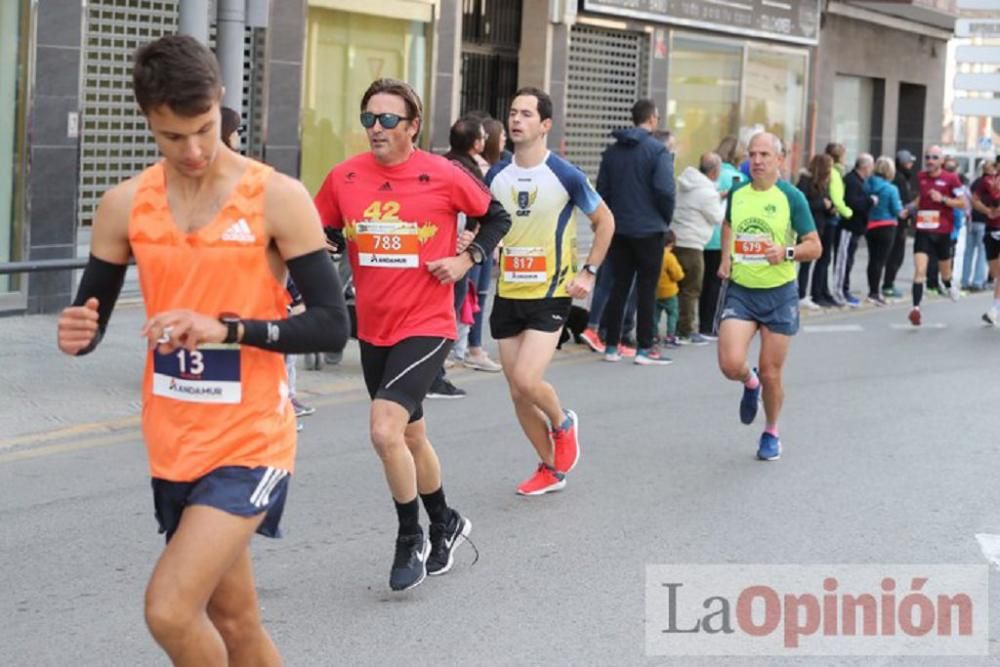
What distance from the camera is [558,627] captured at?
620cm

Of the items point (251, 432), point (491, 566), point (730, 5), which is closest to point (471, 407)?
point (491, 566)

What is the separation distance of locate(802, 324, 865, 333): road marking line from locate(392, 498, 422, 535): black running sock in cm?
1115

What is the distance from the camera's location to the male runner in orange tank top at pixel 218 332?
13.6 ft

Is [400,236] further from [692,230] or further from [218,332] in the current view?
[692,230]

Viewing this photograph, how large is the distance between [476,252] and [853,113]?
89.5ft

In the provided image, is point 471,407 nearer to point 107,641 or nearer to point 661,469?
point 661,469

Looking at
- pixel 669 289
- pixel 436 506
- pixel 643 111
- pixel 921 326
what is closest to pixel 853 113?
pixel 921 326

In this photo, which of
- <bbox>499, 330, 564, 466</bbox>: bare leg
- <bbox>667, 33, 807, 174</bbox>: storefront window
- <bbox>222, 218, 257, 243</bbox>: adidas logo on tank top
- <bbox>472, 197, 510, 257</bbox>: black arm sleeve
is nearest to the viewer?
<bbox>222, 218, 257, 243</bbox>: adidas logo on tank top

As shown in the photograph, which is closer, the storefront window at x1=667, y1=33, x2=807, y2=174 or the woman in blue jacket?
the woman in blue jacket

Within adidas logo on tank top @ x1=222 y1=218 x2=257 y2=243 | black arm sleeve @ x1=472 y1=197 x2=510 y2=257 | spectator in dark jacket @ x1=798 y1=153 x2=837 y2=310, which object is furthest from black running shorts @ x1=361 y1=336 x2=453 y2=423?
spectator in dark jacket @ x1=798 y1=153 x2=837 y2=310

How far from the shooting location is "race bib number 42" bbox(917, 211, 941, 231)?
63.5 feet

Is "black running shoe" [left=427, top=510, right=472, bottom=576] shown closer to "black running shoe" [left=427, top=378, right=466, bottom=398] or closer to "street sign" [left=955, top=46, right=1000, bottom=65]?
"black running shoe" [left=427, top=378, right=466, bottom=398]

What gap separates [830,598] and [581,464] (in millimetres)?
2997

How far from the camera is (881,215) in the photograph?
20062 millimetres
